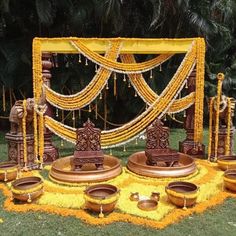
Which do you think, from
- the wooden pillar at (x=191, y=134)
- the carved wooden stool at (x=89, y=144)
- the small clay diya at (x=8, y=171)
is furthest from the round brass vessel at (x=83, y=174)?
the wooden pillar at (x=191, y=134)

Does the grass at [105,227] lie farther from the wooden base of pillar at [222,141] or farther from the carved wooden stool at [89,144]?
the wooden base of pillar at [222,141]

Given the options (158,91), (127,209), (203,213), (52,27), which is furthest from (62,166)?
(52,27)

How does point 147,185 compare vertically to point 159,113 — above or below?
below

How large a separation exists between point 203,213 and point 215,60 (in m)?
9.32

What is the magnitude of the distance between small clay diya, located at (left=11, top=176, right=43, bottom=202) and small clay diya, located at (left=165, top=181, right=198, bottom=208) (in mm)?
1824

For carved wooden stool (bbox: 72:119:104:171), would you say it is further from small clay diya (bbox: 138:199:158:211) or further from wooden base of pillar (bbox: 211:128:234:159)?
wooden base of pillar (bbox: 211:128:234:159)

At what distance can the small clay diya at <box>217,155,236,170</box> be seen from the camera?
6.21 metres

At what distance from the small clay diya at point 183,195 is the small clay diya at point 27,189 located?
1.82 metres

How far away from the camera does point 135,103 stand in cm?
1126

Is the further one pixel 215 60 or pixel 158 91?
pixel 215 60

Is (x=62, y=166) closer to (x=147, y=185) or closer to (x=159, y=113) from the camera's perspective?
(x=147, y=185)

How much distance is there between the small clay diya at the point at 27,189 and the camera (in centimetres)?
477

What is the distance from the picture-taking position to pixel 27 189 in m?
4.78

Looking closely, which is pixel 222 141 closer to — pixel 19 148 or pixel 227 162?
pixel 227 162
